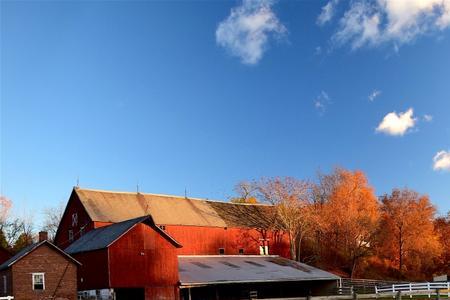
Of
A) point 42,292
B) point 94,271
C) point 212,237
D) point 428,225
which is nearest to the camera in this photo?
point 42,292

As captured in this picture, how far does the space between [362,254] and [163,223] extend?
24.5m

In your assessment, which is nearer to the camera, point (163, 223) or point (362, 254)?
point (163, 223)

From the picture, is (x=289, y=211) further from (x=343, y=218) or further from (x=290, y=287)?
(x=290, y=287)

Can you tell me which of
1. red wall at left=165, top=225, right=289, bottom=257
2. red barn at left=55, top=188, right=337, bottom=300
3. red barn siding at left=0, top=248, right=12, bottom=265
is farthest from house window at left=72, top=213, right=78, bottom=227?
red wall at left=165, top=225, right=289, bottom=257

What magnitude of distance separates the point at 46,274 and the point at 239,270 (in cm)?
1828

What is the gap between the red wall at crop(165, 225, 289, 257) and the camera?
55.9 m

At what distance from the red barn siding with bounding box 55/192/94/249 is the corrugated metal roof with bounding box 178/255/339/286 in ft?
30.7

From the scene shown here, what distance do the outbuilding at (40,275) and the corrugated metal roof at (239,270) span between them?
29.5ft

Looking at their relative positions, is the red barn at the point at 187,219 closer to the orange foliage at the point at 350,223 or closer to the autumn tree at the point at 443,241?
the orange foliage at the point at 350,223

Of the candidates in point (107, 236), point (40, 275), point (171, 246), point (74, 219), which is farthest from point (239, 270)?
point (40, 275)

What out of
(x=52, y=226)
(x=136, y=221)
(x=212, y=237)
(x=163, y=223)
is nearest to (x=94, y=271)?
(x=136, y=221)

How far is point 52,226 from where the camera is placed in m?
91.6

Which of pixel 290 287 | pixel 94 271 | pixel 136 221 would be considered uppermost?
pixel 136 221

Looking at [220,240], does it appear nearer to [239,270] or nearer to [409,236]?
[239,270]
